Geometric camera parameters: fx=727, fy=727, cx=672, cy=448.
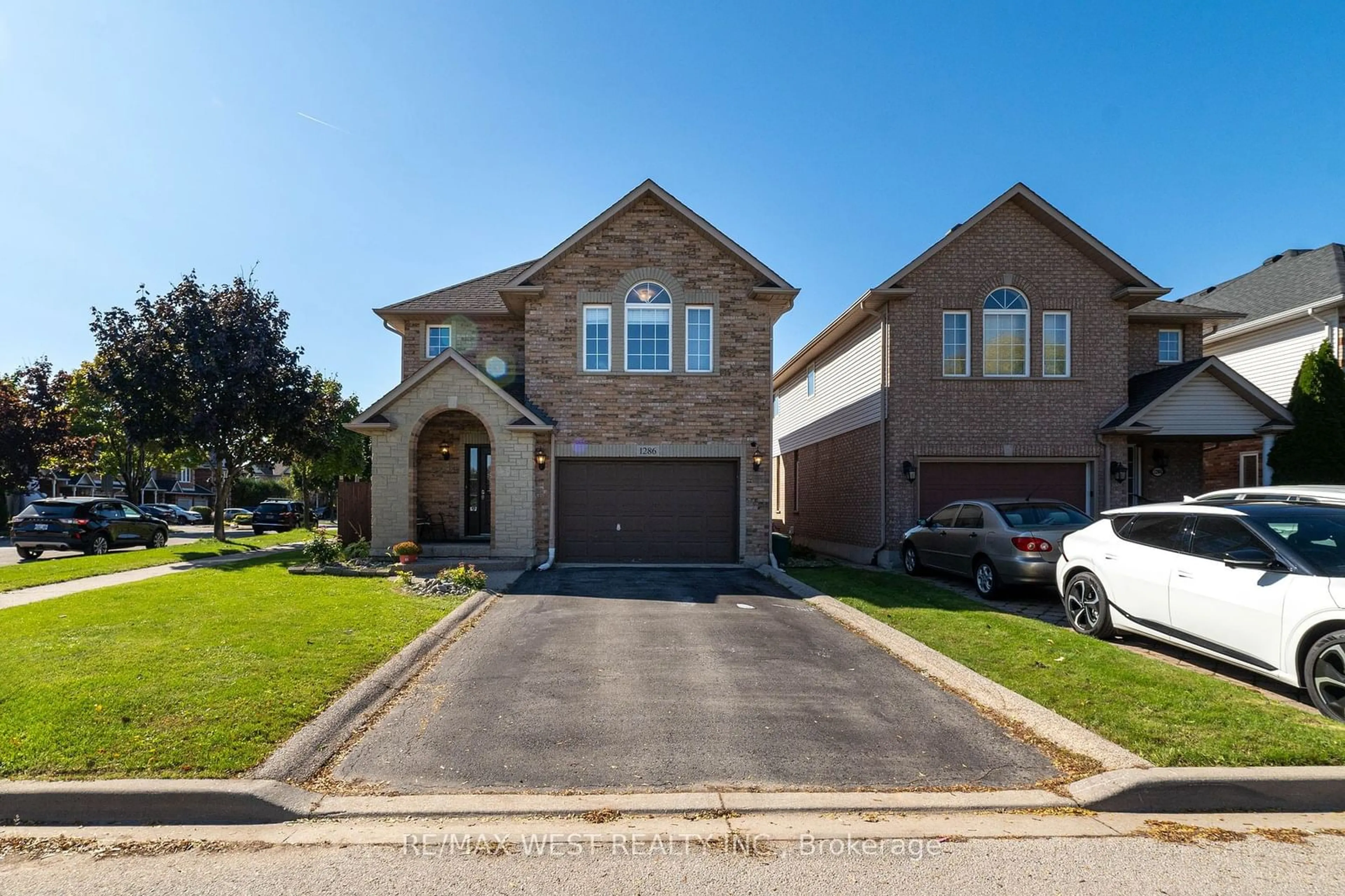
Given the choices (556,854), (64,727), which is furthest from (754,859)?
(64,727)

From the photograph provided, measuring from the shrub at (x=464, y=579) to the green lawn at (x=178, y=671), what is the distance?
2.22 feet

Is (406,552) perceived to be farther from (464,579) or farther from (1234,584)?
(1234,584)

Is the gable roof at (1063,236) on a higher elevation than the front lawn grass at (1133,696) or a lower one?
higher

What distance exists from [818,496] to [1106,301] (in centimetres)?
875

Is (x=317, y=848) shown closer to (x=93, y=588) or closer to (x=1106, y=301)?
(x=93, y=588)

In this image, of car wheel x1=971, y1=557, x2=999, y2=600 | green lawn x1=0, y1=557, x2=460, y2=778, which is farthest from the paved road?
car wheel x1=971, y1=557, x2=999, y2=600

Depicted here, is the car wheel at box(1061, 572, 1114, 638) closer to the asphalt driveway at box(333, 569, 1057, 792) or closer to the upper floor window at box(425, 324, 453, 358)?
the asphalt driveway at box(333, 569, 1057, 792)

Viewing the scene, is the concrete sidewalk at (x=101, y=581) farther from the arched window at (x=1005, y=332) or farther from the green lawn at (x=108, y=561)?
the arched window at (x=1005, y=332)

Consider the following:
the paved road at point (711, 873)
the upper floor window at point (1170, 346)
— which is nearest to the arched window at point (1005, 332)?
the upper floor window at point (1170, 346)

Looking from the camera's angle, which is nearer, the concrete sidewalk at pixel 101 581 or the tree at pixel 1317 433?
the concrete sidewalk at pixel 101 581

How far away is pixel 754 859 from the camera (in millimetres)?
3605

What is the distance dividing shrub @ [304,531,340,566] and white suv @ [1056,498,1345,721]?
12215 millimetres

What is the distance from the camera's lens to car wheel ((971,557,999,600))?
1084 centimetres

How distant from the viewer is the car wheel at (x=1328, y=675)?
525cm
